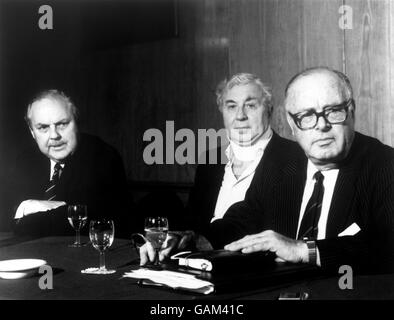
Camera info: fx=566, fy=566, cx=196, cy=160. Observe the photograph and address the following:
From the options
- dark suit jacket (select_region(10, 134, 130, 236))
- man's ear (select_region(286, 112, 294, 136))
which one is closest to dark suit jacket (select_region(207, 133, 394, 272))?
man's ear (select_region(286, 112, 294, 136))

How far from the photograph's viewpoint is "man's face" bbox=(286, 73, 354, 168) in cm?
255

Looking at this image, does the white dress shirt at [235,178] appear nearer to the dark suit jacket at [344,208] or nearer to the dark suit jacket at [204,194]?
the dark suit jacket at [204,194]

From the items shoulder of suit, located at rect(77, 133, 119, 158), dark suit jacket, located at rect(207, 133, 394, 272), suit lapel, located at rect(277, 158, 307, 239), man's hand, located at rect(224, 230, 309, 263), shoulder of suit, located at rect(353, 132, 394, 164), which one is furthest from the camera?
shoulder of suit, located at rect(77, 133, 119, 158)

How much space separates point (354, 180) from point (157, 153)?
1.61m

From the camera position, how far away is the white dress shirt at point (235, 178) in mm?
3154

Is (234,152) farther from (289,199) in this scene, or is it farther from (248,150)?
(289,199)

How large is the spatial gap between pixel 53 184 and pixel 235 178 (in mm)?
1066

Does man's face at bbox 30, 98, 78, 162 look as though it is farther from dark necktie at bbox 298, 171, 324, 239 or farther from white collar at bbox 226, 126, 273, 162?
dark necktie at bbox 298, 171, 324, 239

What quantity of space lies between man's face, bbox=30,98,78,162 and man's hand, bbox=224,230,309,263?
5.89 ft

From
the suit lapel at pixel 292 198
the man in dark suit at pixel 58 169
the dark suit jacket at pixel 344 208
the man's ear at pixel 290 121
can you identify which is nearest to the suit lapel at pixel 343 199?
the dark suit jacket at pixel 344 208

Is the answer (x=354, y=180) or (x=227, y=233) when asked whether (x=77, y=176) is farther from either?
(x=354, y=180)

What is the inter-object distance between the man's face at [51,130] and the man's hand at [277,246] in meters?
1.79

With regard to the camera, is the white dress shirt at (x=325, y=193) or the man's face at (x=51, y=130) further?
the man's face at (x=51, y=130)

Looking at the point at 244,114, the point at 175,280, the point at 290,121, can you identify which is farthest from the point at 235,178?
the point at 175,280
